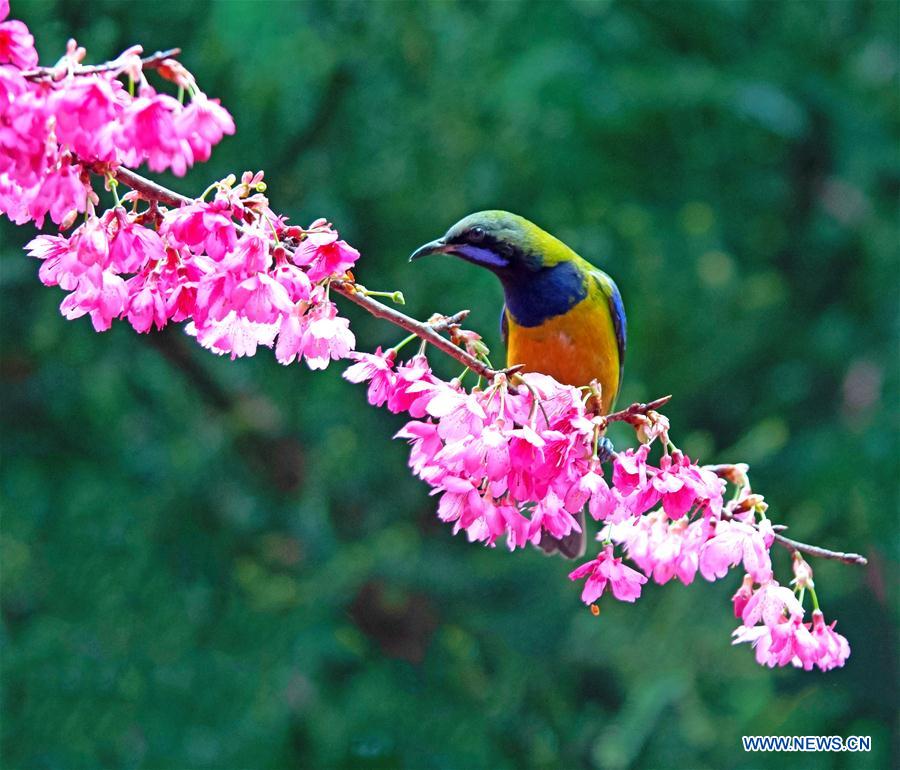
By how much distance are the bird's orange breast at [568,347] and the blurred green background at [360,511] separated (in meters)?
1.13

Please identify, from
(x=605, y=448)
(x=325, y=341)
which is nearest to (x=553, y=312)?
(x=605, y=448)

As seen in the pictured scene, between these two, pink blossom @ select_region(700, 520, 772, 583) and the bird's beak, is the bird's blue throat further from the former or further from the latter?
pink blossom @ select_region(700, 520, 772, 583)

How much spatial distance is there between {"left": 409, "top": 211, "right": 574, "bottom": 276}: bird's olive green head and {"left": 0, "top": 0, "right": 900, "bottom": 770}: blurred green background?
1.23 meters

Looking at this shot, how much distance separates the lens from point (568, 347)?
288 cm

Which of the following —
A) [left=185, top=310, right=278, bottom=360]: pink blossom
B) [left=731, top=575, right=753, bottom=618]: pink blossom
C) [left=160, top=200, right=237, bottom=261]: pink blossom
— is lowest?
[left=731, top=575, right=753, bottom=618]: pink blossom

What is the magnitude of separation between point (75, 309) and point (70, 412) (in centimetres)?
340

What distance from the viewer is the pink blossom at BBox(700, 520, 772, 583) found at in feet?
4.98

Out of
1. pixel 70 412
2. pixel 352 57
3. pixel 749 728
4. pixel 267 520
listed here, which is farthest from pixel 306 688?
pixel 352 57

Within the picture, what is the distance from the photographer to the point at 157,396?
15.1ft

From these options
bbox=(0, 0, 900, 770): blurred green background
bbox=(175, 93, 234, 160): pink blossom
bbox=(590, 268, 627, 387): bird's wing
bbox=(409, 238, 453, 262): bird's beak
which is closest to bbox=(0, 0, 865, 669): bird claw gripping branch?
bbox=(175, 93, 234, 160): pink blossom

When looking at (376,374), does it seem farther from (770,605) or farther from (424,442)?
(770,605)

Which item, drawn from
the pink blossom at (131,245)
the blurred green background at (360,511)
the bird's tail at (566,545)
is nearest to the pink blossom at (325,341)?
the pink blossom at (131,245)

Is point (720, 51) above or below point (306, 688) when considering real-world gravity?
above

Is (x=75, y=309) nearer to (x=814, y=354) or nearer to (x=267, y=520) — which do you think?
(x=267, y=520)
